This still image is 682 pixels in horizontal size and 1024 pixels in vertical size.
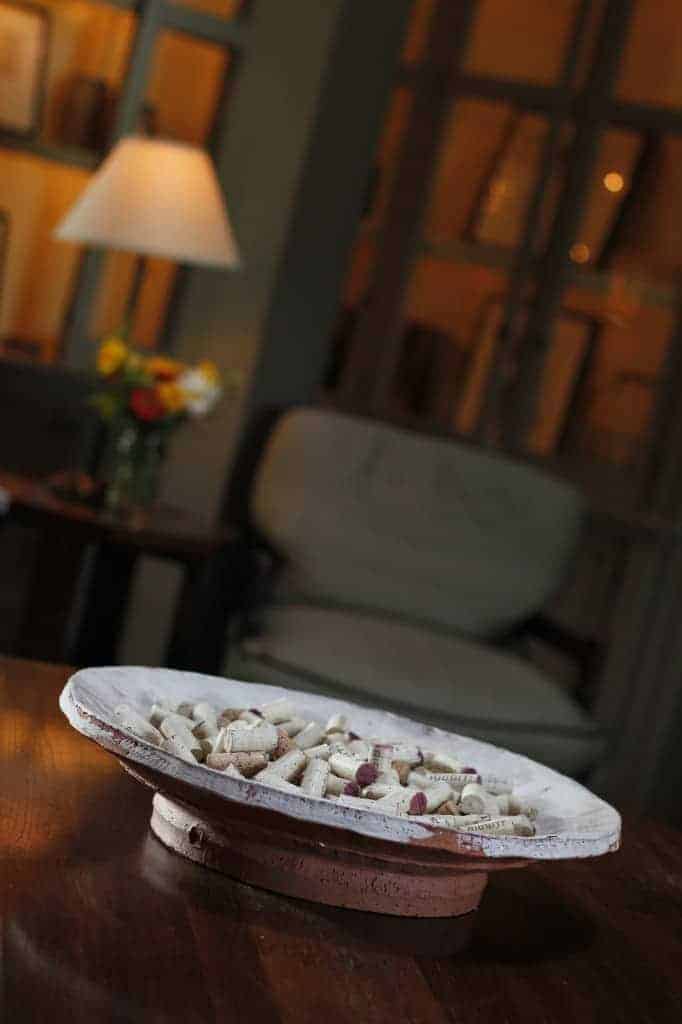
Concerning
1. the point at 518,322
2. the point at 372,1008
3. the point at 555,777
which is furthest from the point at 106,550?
the point at 372,1008

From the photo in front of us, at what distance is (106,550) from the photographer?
359cm

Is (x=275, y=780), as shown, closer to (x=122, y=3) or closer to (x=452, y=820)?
(x=452, y=820)

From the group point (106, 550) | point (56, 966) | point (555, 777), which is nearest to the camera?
point (56, 966)

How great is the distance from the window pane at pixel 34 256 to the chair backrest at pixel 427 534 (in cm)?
81

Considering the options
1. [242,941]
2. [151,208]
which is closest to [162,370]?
[151,208]

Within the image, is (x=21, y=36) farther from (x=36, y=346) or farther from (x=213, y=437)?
(x=213, y=437)

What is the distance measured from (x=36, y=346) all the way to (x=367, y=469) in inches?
37.4

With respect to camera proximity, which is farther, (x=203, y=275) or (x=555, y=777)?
(x=203, y=275)

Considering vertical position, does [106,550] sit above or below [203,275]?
→ below

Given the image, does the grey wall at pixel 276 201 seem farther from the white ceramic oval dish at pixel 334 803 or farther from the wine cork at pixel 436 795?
the wine cork at pixel 436 795

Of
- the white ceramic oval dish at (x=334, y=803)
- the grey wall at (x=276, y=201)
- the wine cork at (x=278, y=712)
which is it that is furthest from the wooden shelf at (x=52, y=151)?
the wine cork at (x=278, y=712)

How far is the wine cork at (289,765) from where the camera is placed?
1.45m

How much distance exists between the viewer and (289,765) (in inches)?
57.5

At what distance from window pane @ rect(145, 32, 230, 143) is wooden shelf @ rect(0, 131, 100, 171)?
18cm
